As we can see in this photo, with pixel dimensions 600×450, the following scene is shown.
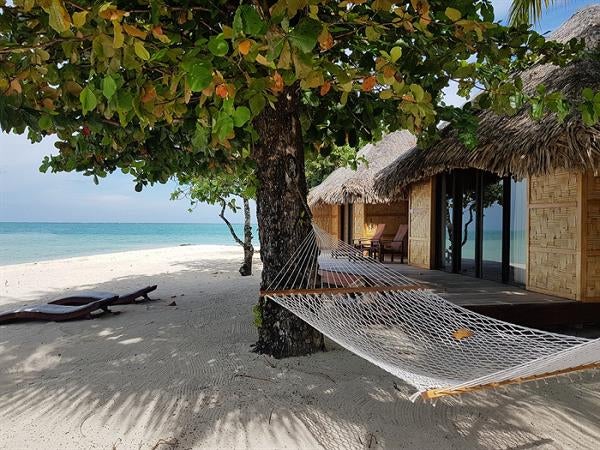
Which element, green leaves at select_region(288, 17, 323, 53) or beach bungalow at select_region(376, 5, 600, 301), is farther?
beach bungalow at select_region(376, 5, 600, 301)

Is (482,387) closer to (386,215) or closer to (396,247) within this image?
(396,247)

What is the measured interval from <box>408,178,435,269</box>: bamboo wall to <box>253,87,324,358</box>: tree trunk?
145 inches

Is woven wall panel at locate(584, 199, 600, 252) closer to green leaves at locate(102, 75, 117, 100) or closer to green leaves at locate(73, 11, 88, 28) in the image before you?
green leaves at locate(102, 75, 117, 100)

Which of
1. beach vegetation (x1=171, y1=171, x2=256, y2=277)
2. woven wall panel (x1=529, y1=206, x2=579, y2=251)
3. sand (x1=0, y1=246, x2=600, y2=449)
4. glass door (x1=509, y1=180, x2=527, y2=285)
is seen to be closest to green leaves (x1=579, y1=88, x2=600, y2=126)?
sand (x1=0, y1=246, x2=600, y2=449)

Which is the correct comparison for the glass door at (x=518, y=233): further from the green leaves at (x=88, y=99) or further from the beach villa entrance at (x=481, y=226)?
the green leaves at (x=88, y=99)

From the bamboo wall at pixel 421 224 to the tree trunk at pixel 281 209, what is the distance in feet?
12.1

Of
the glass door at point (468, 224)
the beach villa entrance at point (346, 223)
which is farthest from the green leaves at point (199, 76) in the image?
the beach villa entrance at point (346, 223)

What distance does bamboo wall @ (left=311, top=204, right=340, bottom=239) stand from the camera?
1059cm

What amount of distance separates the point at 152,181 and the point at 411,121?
2.96m

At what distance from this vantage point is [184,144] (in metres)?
3.59

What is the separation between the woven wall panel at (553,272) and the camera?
11.4ft

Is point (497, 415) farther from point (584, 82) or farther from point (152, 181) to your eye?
point (152, 181)

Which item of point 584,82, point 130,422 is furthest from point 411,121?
point 130,422

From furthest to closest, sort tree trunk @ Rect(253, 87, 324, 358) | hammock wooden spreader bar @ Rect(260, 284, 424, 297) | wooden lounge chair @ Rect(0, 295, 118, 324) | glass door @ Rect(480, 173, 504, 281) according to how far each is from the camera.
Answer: glass door @ Rect(480, 173, 504, 281) < wooden lounge chair @ Rect(0, 295, 118, 324) < tree trunk @ Rect(253, 87, 324, 358) < hammock wooden spreader bar @ Rect(260, 284, 424, 297)
